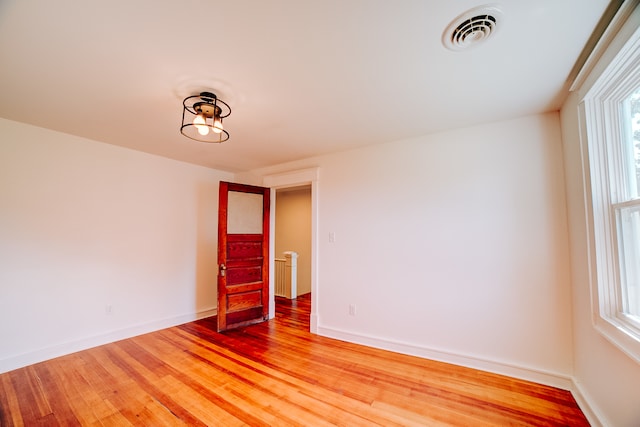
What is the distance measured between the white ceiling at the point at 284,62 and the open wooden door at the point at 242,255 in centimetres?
135

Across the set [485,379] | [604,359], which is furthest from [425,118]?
[485,379]

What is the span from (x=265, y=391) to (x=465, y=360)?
1.91 metres

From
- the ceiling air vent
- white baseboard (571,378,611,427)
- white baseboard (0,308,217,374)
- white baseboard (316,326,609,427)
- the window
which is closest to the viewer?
the ceiling air vent

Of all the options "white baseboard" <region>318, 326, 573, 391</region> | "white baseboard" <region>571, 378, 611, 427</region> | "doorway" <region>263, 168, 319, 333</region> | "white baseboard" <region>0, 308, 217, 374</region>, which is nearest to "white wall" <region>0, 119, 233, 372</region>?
"white baseboard" <region>0, 308, 217, 374</region>

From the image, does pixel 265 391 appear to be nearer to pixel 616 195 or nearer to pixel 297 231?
pixel 616 195

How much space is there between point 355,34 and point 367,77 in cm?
42

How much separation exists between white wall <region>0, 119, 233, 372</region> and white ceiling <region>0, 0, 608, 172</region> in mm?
490

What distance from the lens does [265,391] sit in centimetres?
211

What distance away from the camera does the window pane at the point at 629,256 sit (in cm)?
146

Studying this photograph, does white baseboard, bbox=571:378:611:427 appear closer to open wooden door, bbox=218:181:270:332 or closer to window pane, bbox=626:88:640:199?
window pane, bbox=626:88:640:199

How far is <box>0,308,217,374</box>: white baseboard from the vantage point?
246cm

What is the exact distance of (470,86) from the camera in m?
1.90

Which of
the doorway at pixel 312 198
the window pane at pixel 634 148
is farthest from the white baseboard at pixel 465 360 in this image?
the window pane at pixel 634 148

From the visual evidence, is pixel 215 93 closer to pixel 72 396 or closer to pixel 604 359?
pixel 72 396
